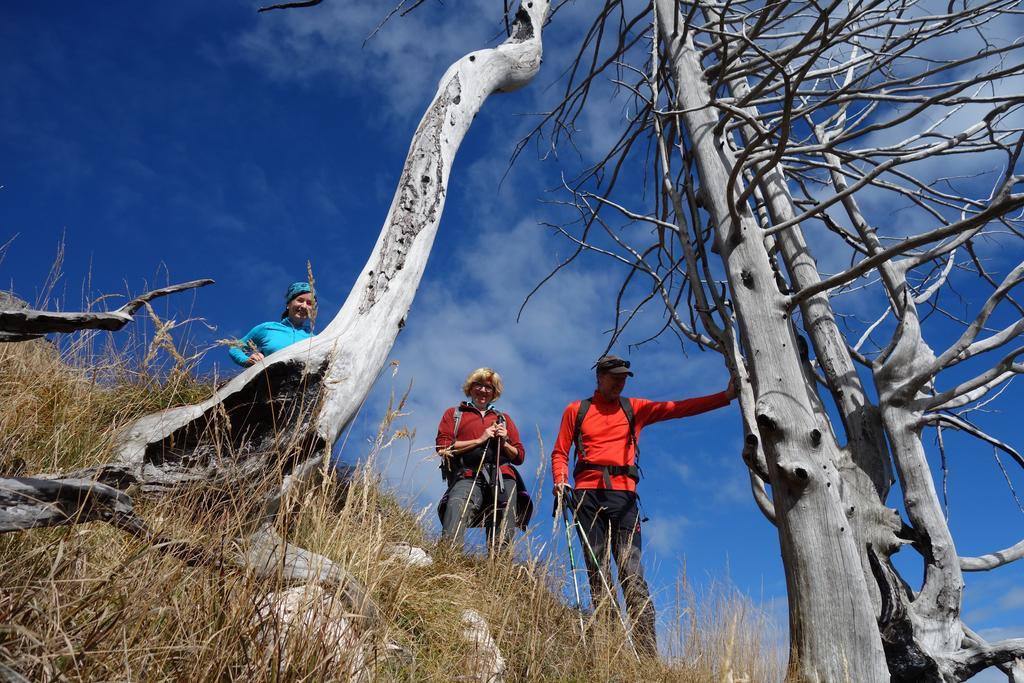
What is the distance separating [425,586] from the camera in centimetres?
360

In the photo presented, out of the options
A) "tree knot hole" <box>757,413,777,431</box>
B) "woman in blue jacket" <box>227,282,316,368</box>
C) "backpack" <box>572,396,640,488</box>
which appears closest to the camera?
"tree knot hole" <box>757,413,777,431</box>

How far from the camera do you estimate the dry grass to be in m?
1.65

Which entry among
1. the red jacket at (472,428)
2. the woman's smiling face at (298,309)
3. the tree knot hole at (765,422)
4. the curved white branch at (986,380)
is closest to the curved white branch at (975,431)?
the curved white branch at (986,380)

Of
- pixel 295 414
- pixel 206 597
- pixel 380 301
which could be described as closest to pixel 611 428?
pixel 380 301

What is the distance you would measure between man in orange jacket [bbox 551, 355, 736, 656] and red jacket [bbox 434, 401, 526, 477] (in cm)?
30

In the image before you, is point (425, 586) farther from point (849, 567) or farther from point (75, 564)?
point (849, 567)

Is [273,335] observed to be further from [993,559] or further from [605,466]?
Answer: [993,559]

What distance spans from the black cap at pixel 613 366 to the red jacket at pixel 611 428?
206 mm

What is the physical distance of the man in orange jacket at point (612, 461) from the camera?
14.3ft

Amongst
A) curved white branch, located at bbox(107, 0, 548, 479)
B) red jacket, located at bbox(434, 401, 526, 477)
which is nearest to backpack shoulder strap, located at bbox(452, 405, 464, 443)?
red jacket, located at bbox(434, 401, 526, 477)

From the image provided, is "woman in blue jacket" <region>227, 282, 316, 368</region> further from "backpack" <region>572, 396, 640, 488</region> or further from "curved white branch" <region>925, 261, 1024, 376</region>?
"curved white branch" <region>925, 261, 1024, 376</region>

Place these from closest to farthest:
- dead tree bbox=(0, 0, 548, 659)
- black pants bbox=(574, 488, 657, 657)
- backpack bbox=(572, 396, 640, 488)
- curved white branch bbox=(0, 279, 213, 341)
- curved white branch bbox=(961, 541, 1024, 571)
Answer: curved white branch bbox=(0, 279, 213, 341), dead tree bbox=(0, 0, 548, 659), black pants bbox=(574, 488, 657, 657), curved white branch bbox=(961, 541, 1024, 571), backpack bbox=(572, 396, 640, 488)

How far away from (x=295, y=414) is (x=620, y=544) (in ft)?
8.58

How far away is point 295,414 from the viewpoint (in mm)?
2791
